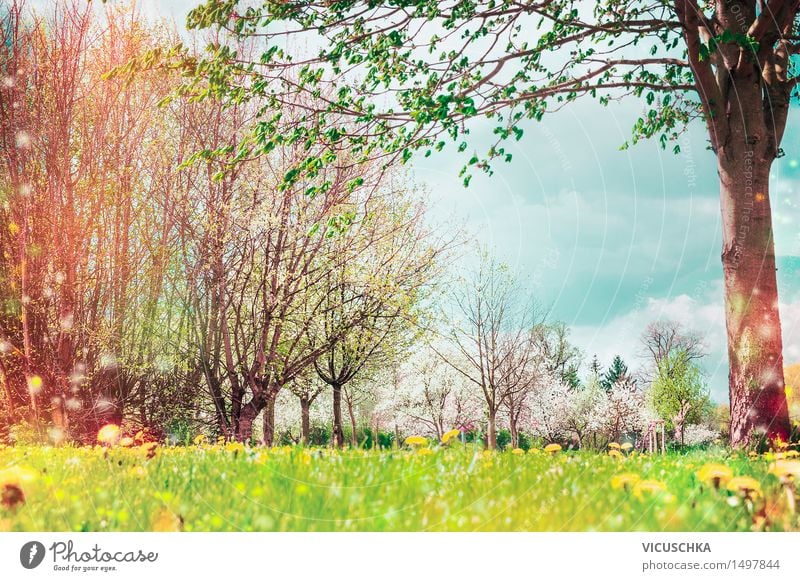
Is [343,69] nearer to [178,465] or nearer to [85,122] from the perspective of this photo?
[85,122]

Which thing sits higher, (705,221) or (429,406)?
(705,221)

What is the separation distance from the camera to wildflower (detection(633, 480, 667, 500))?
300 centimetres

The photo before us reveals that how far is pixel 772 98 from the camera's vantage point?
6457 millimetres

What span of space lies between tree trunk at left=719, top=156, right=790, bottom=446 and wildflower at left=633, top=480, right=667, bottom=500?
11.1 ft

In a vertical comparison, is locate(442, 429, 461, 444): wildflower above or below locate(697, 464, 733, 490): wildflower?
above

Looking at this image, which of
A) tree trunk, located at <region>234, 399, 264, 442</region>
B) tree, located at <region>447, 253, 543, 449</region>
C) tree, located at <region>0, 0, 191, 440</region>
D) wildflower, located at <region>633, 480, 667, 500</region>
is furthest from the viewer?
tree, located at <region>447, 253, 543, 449</region>

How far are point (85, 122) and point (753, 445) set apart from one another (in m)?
8.39

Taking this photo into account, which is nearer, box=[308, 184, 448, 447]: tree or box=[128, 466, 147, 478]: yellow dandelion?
box=[128, 466, 147, 478]: yellow dandelion

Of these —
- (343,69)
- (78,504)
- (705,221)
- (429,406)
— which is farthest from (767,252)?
(429,406)

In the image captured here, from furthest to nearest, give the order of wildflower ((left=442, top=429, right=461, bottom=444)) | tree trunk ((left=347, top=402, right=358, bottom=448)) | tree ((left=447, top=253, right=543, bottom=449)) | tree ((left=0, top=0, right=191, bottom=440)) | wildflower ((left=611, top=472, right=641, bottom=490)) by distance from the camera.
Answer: tree ((left=447, top=253, right=543, bottom=449))
tree ((left=0, top=0, right=191, bottom=440))
tree trunk ((left=347, top=402, right=358, bottom=448))
wildflower ((left=442, top=429, right=461, bottom=444))
wildflower ((left=611, top=472, right=641, bottom=490))

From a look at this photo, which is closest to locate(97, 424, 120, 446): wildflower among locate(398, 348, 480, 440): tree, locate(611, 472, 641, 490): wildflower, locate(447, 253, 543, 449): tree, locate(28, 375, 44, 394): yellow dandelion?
locate(28, 375, 44, 394): yellow dandelion

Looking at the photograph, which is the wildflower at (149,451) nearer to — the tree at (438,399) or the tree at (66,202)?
the tree at (66,202)

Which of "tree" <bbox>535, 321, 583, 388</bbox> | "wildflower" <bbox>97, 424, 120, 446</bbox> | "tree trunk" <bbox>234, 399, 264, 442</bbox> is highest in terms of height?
"tree" <bbox>535, 321, 583, 388</bbox>

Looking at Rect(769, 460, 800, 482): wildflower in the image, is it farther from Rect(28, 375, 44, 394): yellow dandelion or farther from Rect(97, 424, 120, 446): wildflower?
Rect(28, 375, 44, 394): yellow dandelion
